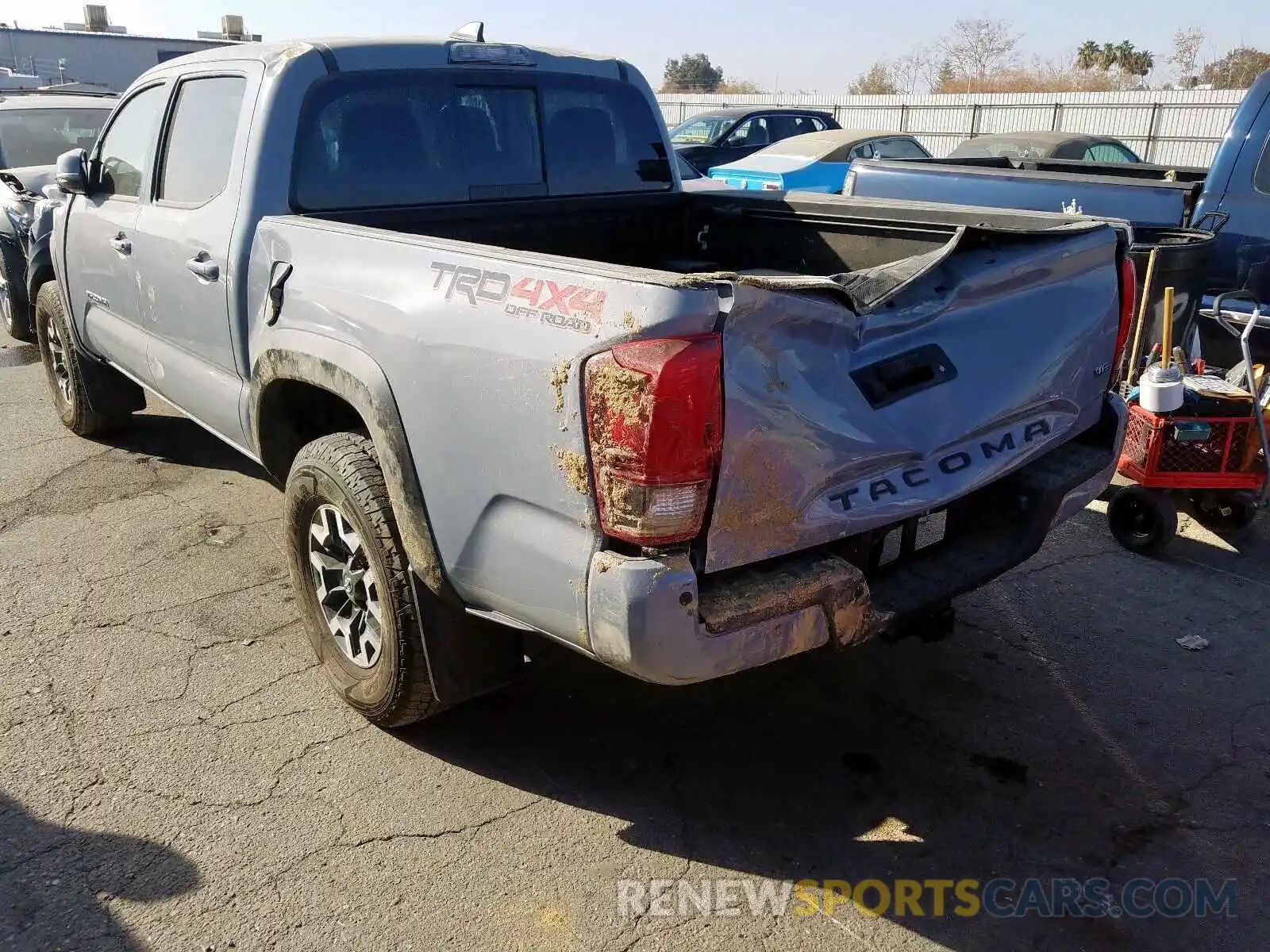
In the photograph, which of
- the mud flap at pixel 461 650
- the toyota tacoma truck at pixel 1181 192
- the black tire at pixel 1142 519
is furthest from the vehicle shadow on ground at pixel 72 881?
the toyota tacoma truck at pixel 1181 192

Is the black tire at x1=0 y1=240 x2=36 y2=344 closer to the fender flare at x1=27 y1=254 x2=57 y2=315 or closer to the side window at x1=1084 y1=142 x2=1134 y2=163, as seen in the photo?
the fender flare at x1=27 y1=254 x2=57 y2=315

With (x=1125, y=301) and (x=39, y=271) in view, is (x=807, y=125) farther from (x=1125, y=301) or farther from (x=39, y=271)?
(x=1125, y=301)

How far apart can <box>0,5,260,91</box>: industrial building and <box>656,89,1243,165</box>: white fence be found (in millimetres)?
21494

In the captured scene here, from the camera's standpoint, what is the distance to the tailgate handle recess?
2529mm

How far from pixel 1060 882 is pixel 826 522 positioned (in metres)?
1.18

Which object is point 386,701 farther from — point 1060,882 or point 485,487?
point 1060,882

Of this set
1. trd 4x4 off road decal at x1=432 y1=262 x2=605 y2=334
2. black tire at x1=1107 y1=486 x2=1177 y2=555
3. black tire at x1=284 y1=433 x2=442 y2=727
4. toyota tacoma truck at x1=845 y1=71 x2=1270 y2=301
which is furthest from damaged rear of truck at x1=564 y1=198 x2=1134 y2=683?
toyota tacoma truck at x1=845 y1=71 x2=1270 y2=301

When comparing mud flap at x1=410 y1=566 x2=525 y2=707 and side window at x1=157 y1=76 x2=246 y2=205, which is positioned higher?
side window at x1=157 y1=76 x2=246 y2=205

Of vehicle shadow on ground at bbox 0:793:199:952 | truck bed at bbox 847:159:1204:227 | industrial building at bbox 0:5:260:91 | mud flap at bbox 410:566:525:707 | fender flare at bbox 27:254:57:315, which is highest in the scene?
industrial building at bbox 0:5:260:91

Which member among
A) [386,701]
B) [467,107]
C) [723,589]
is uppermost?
[467,107]

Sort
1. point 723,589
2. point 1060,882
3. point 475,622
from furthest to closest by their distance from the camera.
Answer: point 475,622
point 1060,882
point 723,589

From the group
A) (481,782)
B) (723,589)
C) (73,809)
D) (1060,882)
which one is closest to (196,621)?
(73,809)

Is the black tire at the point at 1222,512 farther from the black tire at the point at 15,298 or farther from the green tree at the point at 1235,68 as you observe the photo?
the green tree at the point at 1235,68

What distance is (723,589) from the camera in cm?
235
